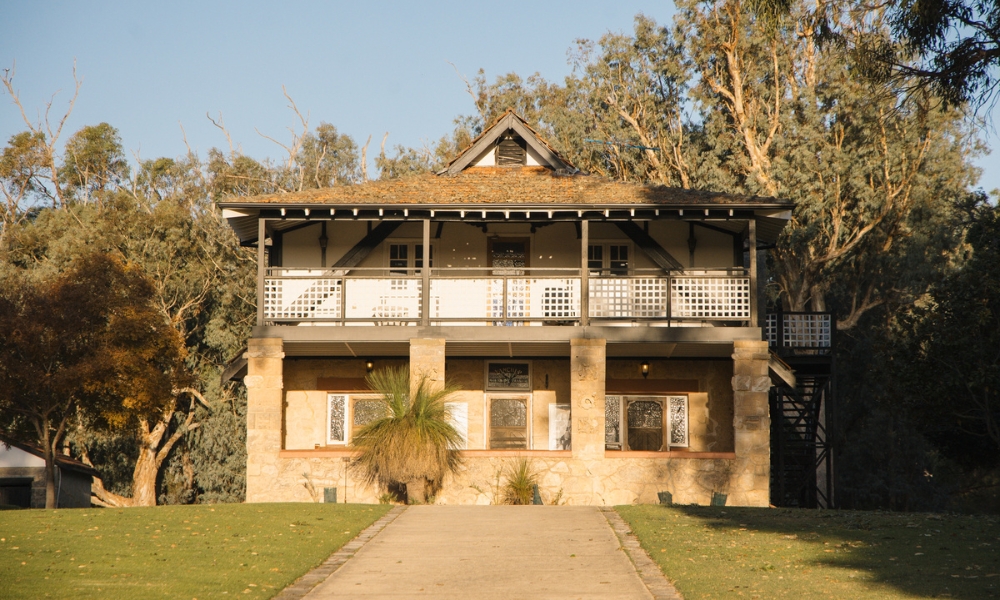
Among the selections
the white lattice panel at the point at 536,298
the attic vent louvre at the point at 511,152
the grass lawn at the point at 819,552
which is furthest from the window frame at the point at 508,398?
the grass lawn at the point at 819,552

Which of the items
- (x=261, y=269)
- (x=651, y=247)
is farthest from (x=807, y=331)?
(x=261, y=269)

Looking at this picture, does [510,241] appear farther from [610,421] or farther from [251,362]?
[251,362]

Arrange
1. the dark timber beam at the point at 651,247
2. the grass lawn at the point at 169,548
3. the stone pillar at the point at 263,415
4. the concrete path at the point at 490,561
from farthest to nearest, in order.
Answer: the dark timber beam at the point at 651,247
the stone pillar at the point at 263,415
the concrete path at the point at 490,561
the grass lawn at the point at 169,548

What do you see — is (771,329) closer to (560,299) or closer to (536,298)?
(560,299)

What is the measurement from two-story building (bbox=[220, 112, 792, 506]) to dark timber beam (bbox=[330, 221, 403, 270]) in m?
0.07

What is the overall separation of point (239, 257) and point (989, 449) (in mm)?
25584

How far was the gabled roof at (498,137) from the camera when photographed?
969 inches

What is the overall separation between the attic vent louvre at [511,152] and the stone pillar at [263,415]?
7.45 m

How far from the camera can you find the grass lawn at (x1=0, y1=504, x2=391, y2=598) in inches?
383

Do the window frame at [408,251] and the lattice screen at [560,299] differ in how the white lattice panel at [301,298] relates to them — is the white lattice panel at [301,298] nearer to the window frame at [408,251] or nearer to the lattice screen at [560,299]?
the window frame at [408,251]

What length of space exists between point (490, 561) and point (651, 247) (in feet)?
39.6

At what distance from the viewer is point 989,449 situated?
22.5 meters

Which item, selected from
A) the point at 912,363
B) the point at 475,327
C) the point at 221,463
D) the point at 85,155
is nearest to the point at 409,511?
the point at 475,327

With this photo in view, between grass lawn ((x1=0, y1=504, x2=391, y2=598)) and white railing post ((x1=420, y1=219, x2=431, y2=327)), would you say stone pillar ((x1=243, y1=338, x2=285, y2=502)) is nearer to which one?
white railing post ((x1=420, y1=219, x2=431, y2=327))
